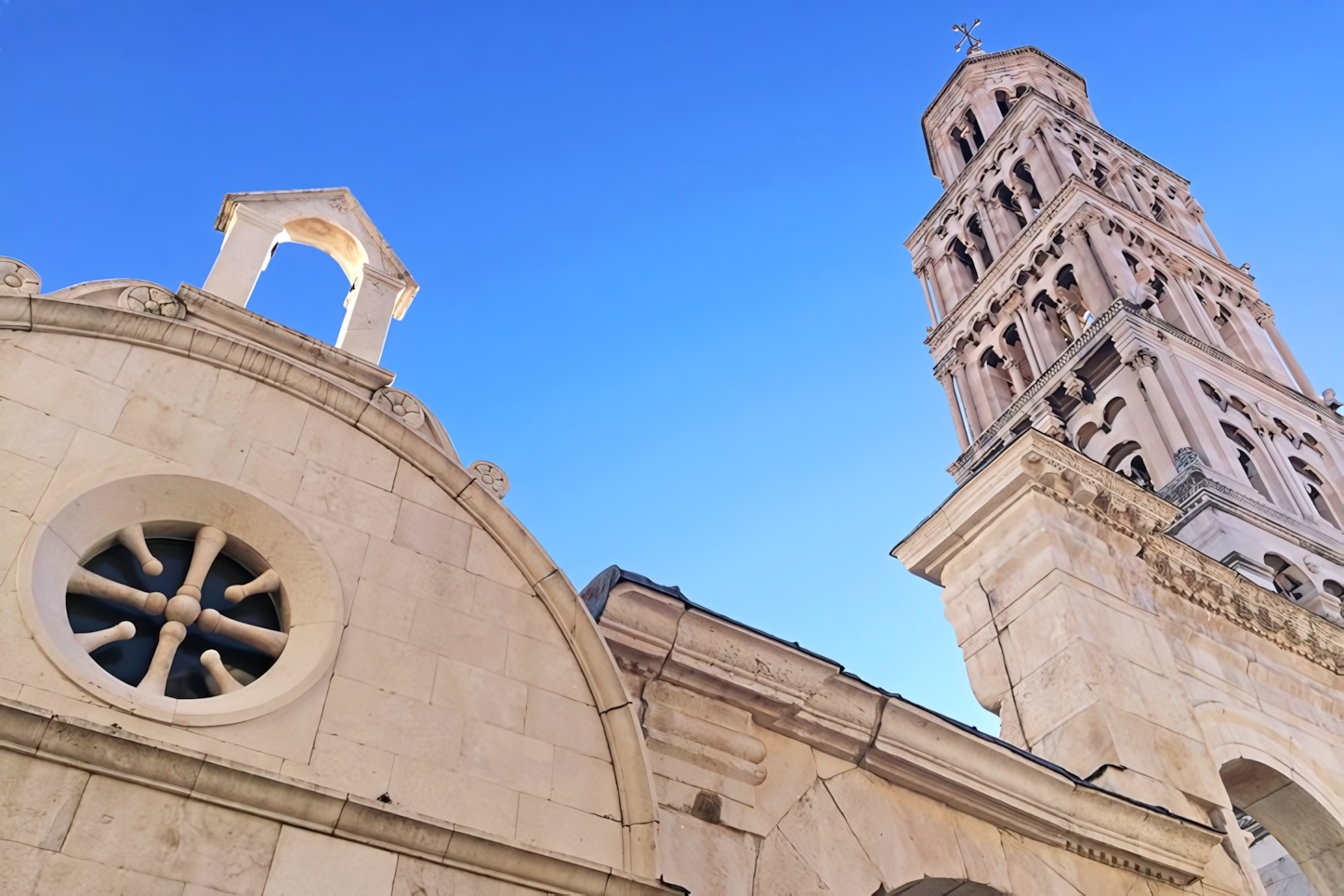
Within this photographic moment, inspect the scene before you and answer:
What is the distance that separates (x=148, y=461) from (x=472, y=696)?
2395 mm

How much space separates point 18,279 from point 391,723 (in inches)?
146

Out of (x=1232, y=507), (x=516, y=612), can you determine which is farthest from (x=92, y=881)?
(x=1232, y=507)

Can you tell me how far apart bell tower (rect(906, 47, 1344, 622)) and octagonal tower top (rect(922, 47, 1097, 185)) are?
92 mm

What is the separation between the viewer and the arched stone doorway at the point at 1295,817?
1259cm

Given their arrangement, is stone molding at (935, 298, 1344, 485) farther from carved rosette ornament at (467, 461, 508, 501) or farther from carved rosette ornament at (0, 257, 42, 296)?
carved rosette ornament at (0, 257, 42, 296)

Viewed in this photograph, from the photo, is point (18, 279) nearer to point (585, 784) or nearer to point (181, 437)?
point (181, 437)

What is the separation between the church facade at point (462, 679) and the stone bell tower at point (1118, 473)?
0.24ft

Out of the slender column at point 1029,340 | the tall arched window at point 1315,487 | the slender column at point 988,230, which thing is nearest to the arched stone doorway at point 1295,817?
the tall arched window at point 1315,487

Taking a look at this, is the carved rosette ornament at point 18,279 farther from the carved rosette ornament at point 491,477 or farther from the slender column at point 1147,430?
the slender column at point 1147,430

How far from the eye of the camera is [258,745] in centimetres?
630

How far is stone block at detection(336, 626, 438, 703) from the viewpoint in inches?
274

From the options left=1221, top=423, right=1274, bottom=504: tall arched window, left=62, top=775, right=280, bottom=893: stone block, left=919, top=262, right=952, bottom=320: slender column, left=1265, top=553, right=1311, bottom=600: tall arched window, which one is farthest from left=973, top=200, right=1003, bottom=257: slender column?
left=62, top=775, right=280, bottom=893: stone block

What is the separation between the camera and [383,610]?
7348 mm

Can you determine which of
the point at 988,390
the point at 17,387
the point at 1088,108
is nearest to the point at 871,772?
the point at 17,387
